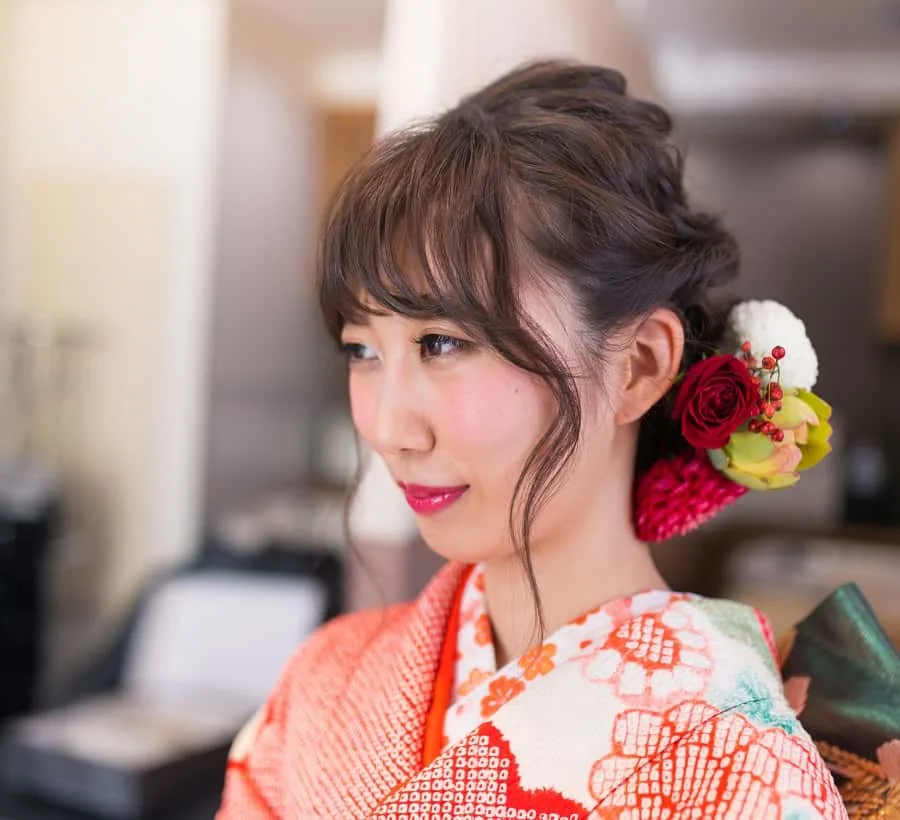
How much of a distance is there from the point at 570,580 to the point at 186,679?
5.41ft

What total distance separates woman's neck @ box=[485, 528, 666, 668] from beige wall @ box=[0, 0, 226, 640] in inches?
90.5

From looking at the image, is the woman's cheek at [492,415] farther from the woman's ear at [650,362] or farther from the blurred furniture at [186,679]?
the blurred furniture at [186,679]

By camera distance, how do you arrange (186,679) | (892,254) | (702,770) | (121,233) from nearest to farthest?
(702,770) < (186,679) < (121,233) < (892,254)

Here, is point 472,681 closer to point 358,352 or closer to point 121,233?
point 358,352

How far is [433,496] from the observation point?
77 centimetres

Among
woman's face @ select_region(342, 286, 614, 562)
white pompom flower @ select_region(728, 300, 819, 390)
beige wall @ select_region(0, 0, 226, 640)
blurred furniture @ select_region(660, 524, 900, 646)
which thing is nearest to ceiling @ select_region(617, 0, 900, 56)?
beige wall @ select_region(0, 0, 226, 640)

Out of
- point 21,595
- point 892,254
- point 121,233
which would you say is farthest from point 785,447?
point 892,254

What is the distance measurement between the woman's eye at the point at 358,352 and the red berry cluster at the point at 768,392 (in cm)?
30

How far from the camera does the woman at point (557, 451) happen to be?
69 centimetres

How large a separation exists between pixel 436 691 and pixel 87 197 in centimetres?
261

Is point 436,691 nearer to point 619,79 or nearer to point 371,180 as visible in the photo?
point 371,180

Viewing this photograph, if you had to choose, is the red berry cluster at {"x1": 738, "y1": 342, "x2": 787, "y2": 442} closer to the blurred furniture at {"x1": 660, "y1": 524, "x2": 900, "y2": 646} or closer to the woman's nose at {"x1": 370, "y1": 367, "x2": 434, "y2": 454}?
the woman's nose at {"x1": 370, "y1": 367, "x2": 434, "y2": 454}

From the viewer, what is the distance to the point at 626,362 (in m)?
0.78

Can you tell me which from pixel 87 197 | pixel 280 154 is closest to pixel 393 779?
pixel 87 197
